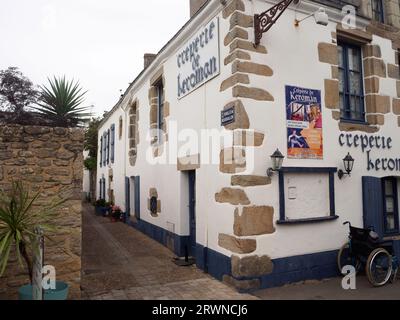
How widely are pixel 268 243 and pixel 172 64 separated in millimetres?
4912

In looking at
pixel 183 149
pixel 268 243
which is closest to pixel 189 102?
pixel 183 149

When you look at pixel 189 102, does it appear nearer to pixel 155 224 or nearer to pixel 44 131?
pixel 44 131

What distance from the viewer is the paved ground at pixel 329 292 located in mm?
5020

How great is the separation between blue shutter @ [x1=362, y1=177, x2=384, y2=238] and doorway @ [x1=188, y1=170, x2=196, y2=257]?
3.44 meters

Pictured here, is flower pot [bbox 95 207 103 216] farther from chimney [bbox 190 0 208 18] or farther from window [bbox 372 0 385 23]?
window [bbox 372 0 385 23]

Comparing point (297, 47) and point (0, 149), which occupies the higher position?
point (297, 47)

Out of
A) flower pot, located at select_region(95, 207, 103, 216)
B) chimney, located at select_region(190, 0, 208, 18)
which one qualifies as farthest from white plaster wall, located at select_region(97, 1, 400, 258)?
flower pot, located at select_region(95, 207, 103, 216)

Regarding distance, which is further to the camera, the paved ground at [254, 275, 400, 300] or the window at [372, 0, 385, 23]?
the window at [372, 0, 385, 23]

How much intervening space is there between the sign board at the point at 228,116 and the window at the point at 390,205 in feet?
12.7

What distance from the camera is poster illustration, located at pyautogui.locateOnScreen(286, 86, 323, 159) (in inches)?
228

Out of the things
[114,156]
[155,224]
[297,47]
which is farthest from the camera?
[114,156]

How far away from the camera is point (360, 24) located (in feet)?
22.4

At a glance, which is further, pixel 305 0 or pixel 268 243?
pixel 305 0
